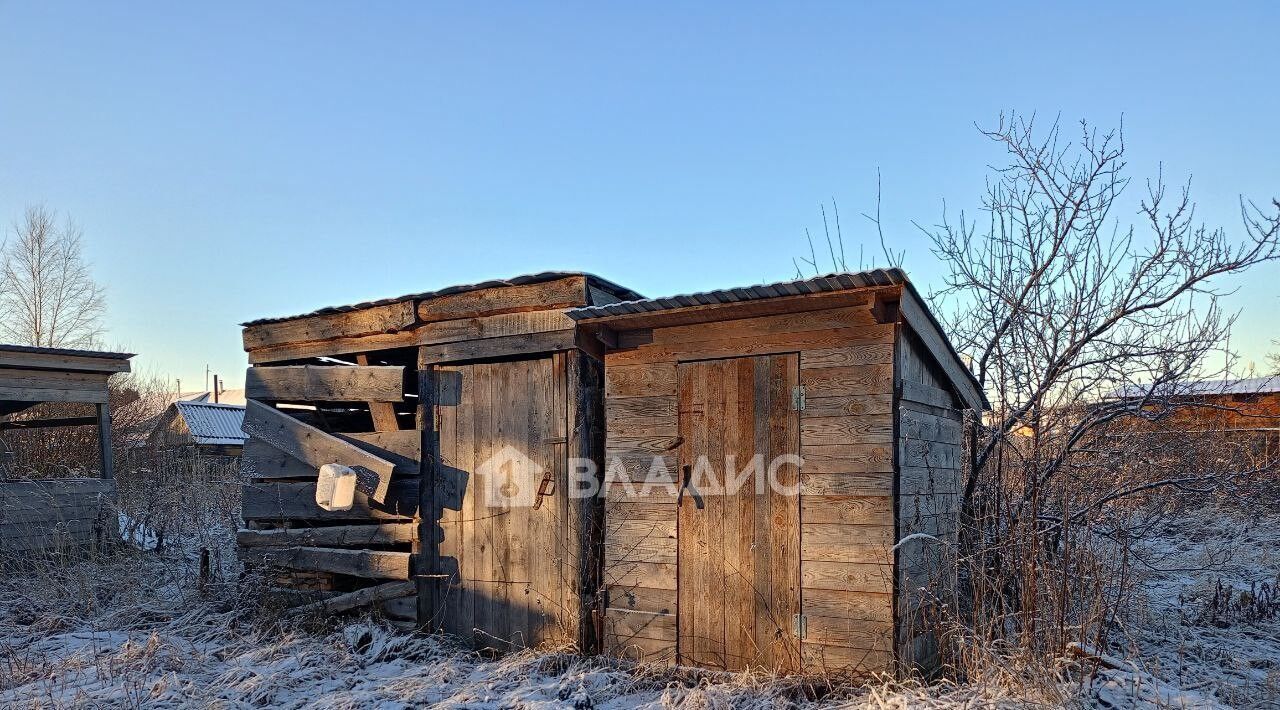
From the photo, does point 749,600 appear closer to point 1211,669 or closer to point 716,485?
point 716,485

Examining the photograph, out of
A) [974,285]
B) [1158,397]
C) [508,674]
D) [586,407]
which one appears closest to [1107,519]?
[1158,397]

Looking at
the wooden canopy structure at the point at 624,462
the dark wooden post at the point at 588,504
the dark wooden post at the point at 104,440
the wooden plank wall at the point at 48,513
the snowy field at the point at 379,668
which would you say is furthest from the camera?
the dark wooden post at the point at 104,440

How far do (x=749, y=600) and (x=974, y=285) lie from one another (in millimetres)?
4331

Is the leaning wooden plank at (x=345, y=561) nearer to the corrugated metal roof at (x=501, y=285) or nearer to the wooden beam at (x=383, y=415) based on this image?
the wooden beam at (x=383, y=415)

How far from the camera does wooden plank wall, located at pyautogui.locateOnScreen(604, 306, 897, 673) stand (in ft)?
16.8

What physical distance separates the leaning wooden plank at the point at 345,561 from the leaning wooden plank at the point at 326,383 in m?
1.40

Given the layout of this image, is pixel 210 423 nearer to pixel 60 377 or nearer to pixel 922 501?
pixel 60 377

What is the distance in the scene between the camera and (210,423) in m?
Result: 28.2

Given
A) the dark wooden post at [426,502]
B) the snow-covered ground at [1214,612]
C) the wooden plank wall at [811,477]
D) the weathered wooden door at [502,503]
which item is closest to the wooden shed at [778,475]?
the wooden plank wall at [811,477]

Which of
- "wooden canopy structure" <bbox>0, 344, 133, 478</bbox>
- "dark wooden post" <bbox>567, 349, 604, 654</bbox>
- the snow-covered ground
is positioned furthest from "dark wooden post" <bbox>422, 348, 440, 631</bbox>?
"wooden canopy structure" <bbox>0, 344, 133, 478</bbox>

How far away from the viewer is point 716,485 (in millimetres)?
5754

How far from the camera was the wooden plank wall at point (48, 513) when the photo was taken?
9375 millimetres

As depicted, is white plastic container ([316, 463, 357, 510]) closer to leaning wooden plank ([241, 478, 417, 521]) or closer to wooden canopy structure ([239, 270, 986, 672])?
wooden canopy structure ([239, 270, 986, 672])

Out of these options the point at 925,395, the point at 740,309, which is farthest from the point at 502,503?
the point at 925,395
